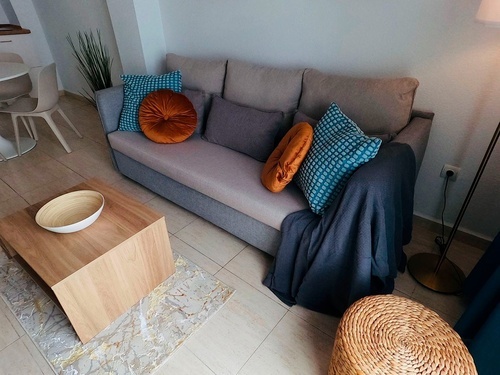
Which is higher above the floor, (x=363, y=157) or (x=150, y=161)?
(x=363, y=157)

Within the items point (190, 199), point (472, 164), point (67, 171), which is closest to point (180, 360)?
point (190, 199)

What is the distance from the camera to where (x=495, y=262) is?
1.26 m

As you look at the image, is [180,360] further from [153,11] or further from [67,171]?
[153,11]

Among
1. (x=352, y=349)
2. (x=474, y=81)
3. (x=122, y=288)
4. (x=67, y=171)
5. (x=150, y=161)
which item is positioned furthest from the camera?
(x=67, y=171)

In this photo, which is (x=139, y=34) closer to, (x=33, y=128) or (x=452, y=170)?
(x=33, y=128)

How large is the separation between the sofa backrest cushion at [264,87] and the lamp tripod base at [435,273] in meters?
1.08

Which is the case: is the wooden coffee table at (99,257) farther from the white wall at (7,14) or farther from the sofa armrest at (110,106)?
the white wall at (7,14)

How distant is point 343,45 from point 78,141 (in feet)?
8.77

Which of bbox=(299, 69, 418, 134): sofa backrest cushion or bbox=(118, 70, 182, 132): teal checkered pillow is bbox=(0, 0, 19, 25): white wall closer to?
bbox=(118, 70, 182, 132): teal checkered pillow

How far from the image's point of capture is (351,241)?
3.99 ft

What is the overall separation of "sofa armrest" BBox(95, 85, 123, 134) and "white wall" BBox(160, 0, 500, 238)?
42.4 inches

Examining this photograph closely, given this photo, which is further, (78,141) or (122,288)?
(78,141)

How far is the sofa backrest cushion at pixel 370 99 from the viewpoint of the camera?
1485 mm

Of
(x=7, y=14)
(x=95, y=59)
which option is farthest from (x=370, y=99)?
(x=7, y=14)
